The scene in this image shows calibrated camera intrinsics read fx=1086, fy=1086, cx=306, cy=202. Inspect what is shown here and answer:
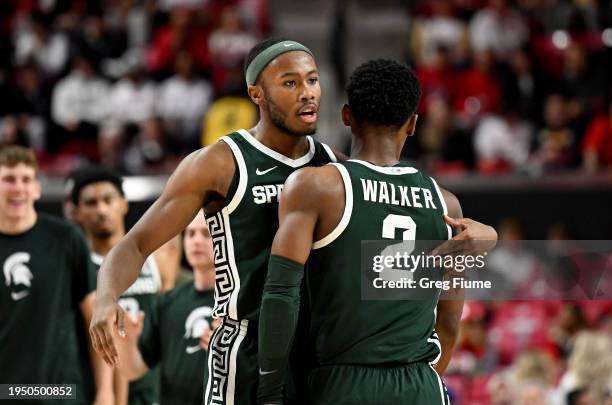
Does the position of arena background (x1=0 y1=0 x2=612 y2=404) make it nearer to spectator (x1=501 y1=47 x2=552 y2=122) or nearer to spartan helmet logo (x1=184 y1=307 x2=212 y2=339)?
spectator (x1=501 y1=47 x2=552 y2=122)

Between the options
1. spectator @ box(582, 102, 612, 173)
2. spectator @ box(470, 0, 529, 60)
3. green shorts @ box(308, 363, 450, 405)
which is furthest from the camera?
spectator @ box(470, 0, 529, 60)

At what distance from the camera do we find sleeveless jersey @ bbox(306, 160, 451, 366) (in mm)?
4227

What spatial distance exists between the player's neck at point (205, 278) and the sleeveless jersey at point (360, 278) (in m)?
2.03

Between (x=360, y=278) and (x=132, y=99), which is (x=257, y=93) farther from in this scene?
(x=132, y=99)

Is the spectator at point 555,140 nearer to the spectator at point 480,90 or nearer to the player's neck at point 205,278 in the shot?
the spectator at point 480,90

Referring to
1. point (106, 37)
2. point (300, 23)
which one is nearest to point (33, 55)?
point (106, 37)

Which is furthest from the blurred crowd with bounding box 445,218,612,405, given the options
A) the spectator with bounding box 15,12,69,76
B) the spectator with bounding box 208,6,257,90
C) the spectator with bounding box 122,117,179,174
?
the spectator with bounding box 15,12,69,76

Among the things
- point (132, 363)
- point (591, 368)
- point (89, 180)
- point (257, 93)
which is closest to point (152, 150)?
point (89, 180)

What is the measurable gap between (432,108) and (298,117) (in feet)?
28.5

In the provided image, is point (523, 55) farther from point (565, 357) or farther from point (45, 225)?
point (45, 225)

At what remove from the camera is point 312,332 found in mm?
4363

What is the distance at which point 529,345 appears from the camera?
33.0 feet

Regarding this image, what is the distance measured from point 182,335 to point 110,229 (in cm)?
101

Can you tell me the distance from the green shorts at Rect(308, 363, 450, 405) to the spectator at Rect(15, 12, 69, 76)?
12.2 m
